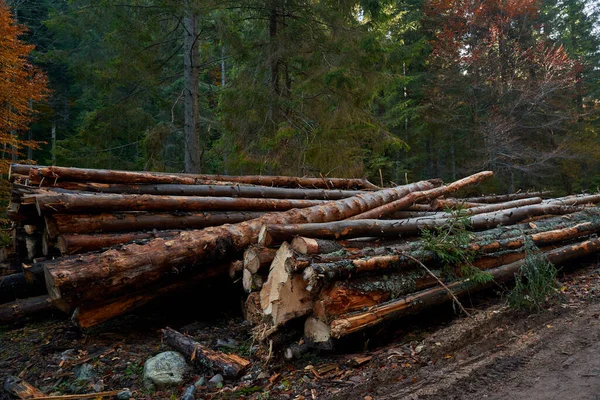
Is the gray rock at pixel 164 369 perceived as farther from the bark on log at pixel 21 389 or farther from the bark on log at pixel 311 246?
the bark on log at pixel 311 246

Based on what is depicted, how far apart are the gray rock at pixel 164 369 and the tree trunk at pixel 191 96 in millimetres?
7676

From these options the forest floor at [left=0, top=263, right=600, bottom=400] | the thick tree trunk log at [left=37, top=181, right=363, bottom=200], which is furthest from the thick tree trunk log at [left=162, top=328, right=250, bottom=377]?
the thick tree trunk log at [left=37, top=181, right=363, bottom=200]

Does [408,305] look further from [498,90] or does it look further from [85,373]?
[498,90]

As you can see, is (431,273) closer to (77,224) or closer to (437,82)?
(77,224)

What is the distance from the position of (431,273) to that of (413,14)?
20.3 metres

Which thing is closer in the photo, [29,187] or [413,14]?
[29,187]

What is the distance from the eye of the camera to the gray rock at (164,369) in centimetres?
353

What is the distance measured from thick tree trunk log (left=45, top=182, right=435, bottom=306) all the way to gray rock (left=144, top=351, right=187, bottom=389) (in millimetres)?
878

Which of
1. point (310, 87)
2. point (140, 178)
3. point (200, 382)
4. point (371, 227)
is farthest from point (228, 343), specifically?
point (310, 87)

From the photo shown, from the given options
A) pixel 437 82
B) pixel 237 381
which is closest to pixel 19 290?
pixel 237 381

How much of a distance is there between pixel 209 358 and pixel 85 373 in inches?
52.4

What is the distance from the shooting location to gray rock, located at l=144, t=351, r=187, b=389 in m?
3.53

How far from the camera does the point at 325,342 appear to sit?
11.4 feet

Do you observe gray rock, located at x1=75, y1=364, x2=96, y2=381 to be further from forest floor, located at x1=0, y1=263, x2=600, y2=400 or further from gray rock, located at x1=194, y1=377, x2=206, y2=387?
gray rock, located at x1=194, y1=377, x2=206, y2=387
